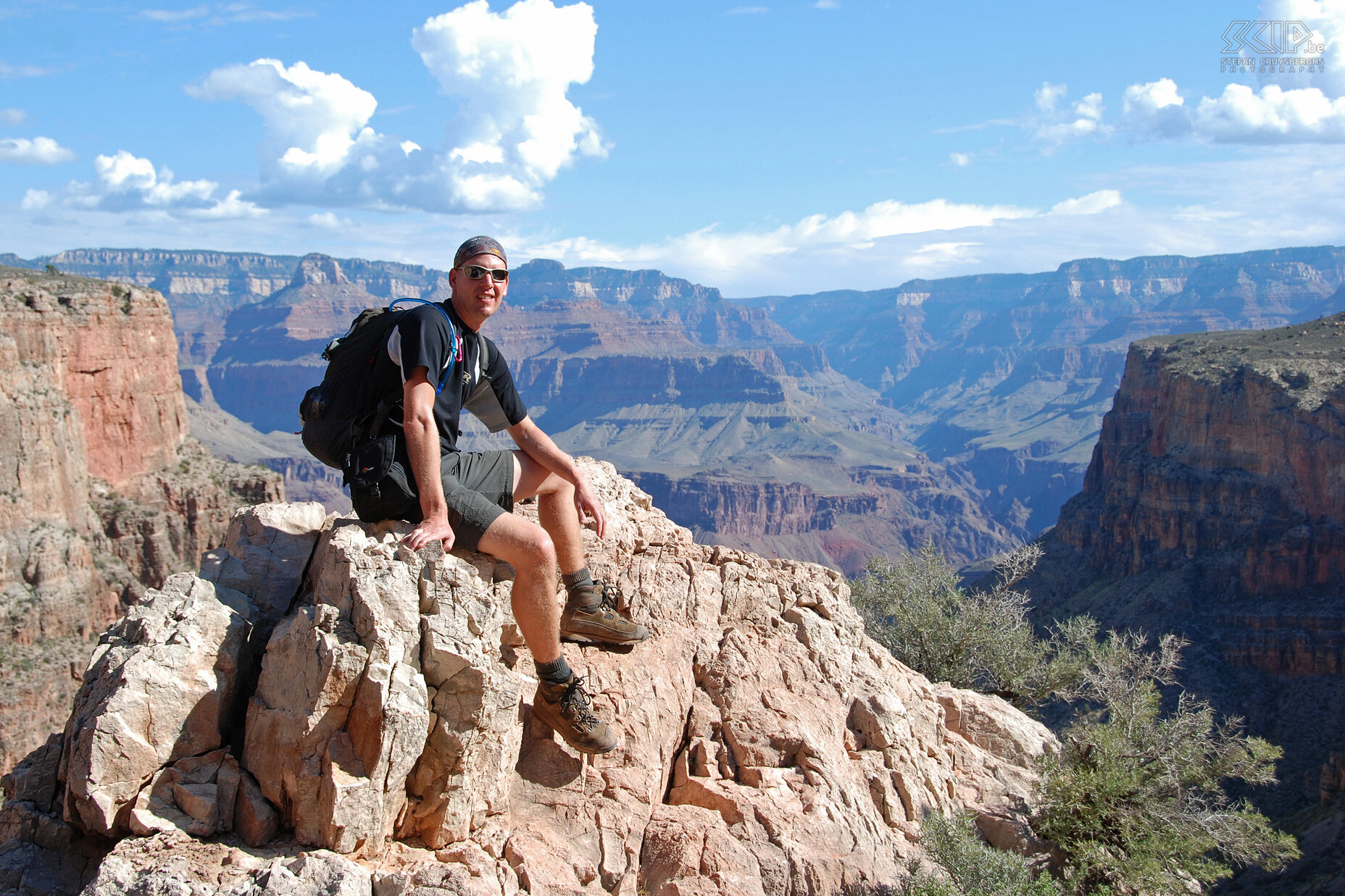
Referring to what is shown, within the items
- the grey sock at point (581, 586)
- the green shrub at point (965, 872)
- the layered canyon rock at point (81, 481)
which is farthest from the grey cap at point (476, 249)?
the layered canyon rock at point (81, 481)

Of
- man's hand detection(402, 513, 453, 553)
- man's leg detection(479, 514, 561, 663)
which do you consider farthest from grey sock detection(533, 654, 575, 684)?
man's hand detection(402, 513, 453, 553)

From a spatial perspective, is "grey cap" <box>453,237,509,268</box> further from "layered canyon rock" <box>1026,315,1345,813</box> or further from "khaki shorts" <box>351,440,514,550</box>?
"layered canyon rock" <box>1026,315,1345,813</box>

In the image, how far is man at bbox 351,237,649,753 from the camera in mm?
5789

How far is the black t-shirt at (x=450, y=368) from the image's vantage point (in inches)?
227

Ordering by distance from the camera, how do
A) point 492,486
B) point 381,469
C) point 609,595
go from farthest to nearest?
point 609,595
point 492,486
point 381,469

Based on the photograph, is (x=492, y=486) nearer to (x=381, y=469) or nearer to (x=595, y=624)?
(x=381, y=469)

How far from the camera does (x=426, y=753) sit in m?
5.62

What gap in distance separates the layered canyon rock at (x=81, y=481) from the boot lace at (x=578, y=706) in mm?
A: 33209

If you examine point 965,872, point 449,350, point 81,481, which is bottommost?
point 81,481

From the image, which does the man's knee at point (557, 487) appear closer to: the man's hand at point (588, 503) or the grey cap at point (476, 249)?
the man's hand at point (588, 503)

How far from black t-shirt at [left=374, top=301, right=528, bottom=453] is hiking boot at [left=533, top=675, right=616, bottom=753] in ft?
5.93

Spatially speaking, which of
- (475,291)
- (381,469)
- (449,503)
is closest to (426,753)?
(449,503)

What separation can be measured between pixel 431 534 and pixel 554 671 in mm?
1311

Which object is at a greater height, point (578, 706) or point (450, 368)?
point (450, 368)
